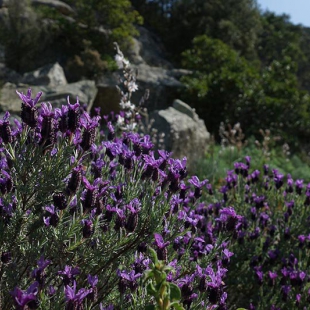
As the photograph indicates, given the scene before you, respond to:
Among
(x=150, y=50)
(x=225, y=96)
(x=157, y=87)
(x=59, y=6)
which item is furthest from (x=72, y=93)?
(x=150, y=50)

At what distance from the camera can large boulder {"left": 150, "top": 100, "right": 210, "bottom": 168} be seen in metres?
7.48

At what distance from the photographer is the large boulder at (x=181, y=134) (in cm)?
748

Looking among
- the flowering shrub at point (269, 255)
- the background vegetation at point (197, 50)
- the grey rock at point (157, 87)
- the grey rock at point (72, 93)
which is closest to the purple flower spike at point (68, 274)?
the flowering shrub at point (269, 255)

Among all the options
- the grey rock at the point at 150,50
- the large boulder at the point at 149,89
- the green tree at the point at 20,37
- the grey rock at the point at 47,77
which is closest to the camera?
the large boulder at the point at 149,89

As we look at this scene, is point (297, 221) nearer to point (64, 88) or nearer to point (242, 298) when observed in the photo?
point (242, 298)

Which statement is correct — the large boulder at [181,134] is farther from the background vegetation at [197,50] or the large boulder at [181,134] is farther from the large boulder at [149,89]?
the background vegetation at [197,50]

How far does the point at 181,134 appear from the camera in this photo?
776 centimetres

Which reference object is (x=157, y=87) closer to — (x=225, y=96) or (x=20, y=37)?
(x=225, y=96)

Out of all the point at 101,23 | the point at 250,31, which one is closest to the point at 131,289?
the point at 101,23

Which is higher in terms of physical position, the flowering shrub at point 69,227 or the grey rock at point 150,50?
the flowering shrub at point 69,227

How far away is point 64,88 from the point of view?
8.68 m

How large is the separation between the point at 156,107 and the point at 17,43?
20.5ft

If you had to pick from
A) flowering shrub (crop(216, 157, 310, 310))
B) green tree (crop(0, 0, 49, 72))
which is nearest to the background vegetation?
green tree (crop(0, 0, 49, 72))

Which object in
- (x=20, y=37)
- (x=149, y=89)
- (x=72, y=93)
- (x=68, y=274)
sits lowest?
(x=20, y=37)
